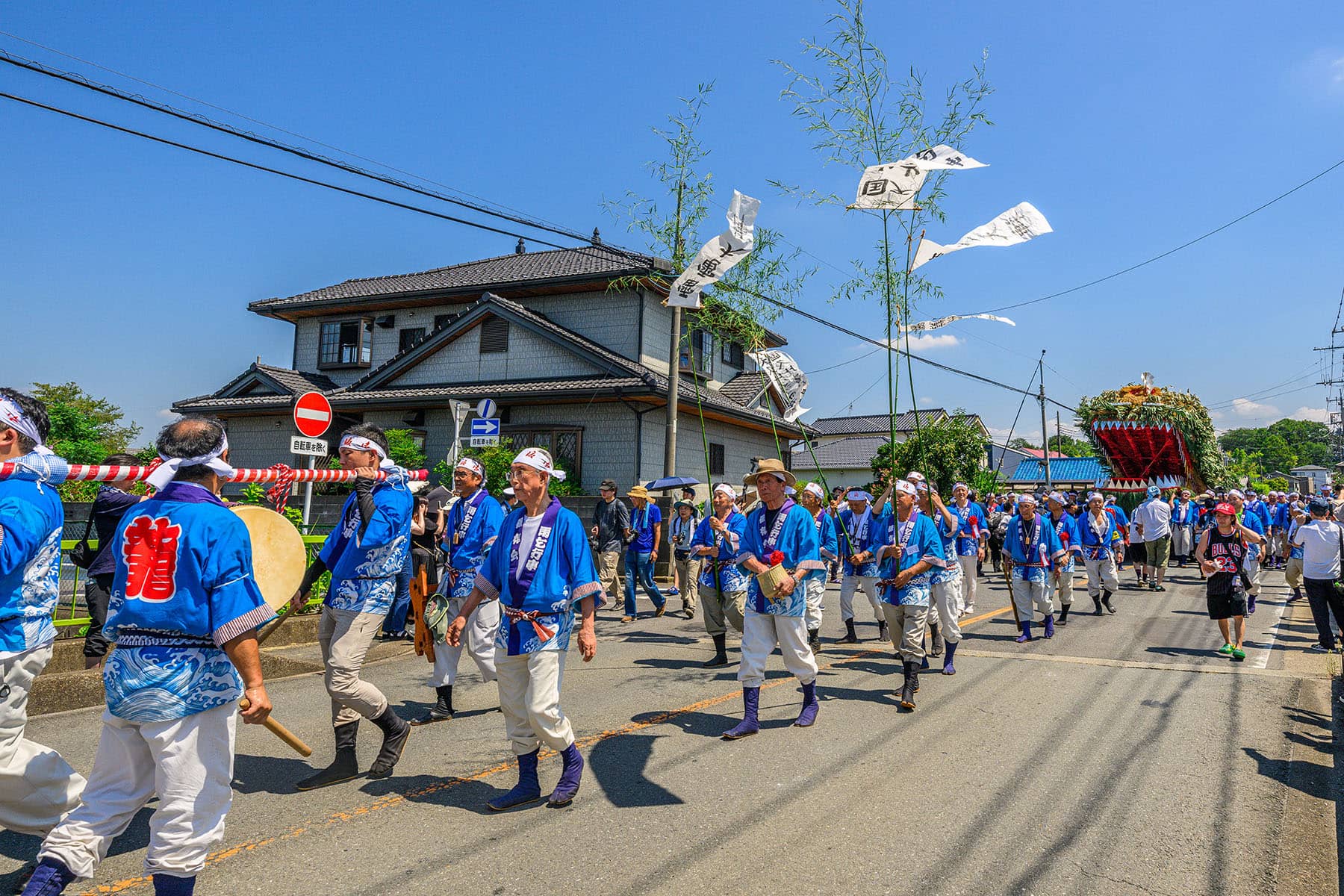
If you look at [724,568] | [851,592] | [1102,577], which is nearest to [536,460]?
[724,568]

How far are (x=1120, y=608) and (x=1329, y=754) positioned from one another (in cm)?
890

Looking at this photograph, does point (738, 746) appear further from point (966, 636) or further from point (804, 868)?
point (966, 636)

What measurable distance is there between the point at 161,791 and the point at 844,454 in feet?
167

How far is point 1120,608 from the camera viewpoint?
1409cm

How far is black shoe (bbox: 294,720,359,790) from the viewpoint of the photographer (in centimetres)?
489

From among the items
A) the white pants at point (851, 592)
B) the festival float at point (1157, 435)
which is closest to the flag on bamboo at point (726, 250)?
the white pants at point (851, 592)

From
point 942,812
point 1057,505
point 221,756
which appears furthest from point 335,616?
point 1057,505

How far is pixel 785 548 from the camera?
6.37 metres

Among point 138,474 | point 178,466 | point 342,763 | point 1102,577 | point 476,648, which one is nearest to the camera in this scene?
point 178,466

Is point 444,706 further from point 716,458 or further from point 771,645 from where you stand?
point 716,458

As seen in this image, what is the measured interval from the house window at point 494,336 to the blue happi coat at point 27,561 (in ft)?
62.0

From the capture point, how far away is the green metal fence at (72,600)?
7516 mm

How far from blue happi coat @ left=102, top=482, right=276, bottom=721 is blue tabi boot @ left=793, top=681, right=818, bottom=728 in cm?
441

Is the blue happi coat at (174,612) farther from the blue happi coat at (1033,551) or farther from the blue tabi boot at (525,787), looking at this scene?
the blue happi coat at (1033,551)
